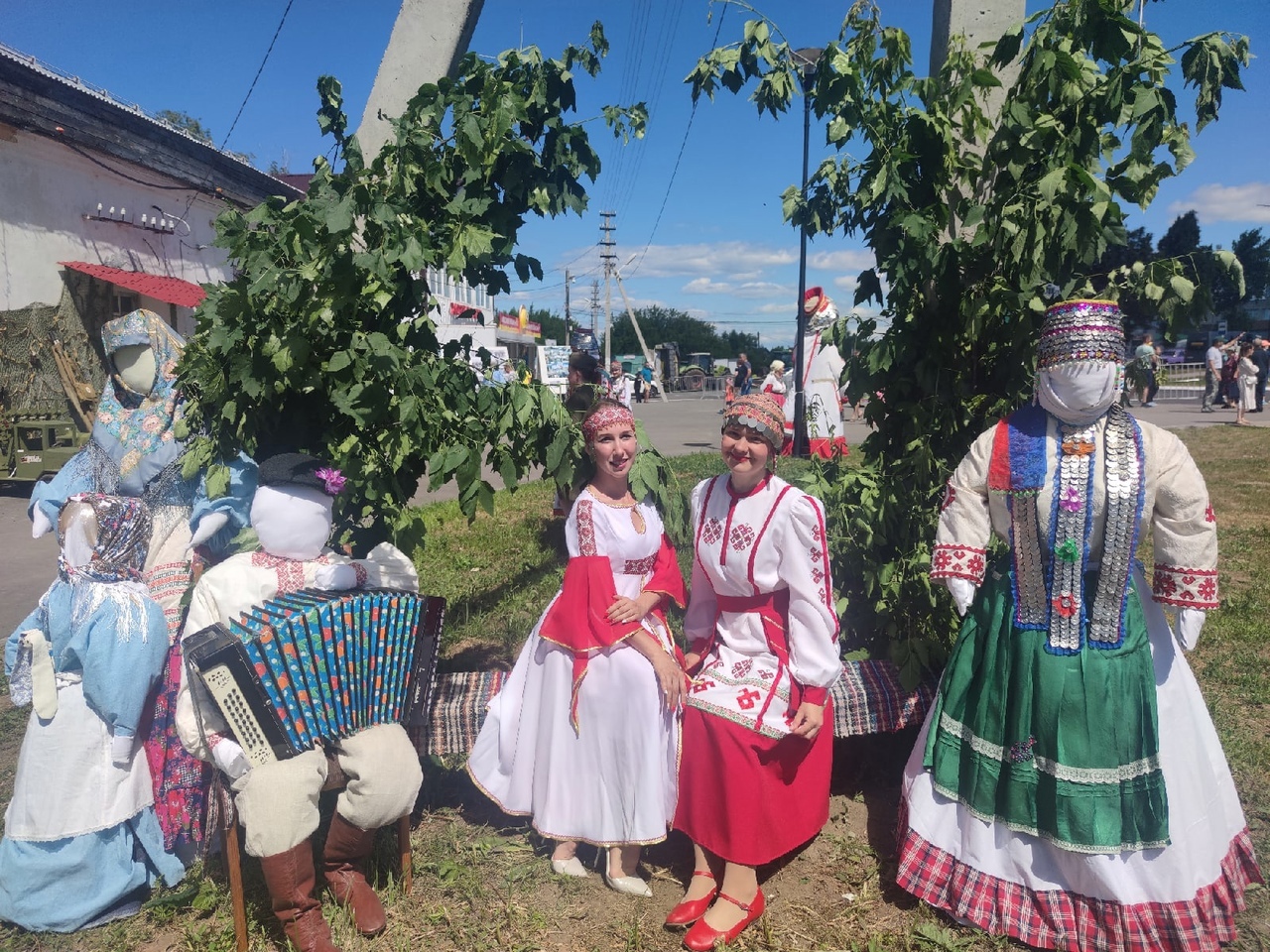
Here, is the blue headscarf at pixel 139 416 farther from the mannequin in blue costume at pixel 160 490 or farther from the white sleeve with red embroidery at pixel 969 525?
the white sleeve with red embroidery at pixel 969 525

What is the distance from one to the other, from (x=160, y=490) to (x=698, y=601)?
6.67 feet

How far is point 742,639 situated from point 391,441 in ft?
4.70

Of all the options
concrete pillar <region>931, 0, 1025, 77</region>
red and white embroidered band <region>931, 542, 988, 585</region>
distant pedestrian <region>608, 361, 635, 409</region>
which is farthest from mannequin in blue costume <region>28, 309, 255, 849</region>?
concrete pillar <region>931, 0, 1025, 77</region>

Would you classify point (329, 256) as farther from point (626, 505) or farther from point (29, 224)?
point (29, 224)

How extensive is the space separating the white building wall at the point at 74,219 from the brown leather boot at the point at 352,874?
10871mm

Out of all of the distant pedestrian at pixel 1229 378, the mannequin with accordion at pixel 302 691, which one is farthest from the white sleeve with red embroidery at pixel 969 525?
the distant pedestrian at pixel 1229 378

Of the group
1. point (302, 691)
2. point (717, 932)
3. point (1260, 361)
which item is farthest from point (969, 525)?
point (1260, 361)

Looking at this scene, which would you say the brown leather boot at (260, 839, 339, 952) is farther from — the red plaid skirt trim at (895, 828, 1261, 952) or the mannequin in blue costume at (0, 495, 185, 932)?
the red plaid skirt trim at (895, 828, 1261, 952)

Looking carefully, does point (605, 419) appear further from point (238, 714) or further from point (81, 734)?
point (81, 734)

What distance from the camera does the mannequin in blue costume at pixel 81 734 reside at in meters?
2.97

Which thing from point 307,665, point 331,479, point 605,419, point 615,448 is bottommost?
point 307,665

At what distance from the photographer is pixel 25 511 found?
10117 millimetres

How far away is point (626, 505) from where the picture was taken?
3.29 m

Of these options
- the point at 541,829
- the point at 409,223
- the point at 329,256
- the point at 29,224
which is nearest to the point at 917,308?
the point at 409,223
